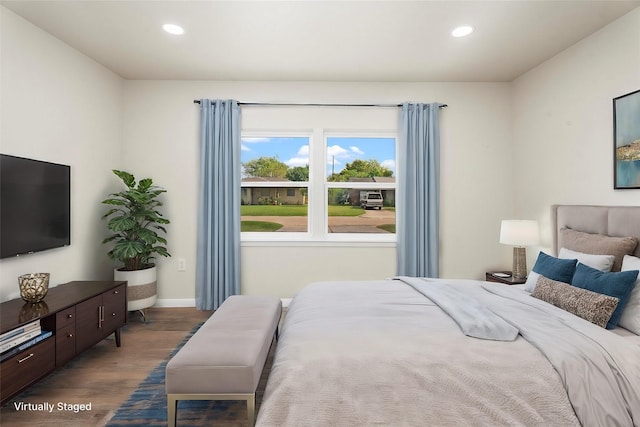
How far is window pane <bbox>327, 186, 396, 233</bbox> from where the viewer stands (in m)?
4.26

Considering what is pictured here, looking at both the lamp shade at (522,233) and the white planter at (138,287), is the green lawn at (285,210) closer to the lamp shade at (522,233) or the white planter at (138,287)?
the white planter at (138,287)

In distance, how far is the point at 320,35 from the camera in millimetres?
2908

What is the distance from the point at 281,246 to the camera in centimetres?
410

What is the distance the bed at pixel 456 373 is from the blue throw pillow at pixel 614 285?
28mm

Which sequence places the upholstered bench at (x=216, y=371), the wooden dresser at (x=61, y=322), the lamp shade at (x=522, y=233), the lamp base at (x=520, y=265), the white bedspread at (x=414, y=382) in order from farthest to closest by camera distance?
the lamp base at (x=520, y=265) → the lamp shade at (x=522, y=233) → the wooden dresser at (x=61, y=322) → the upholstered bench at (x=216, y=371) → the white bedspread at (x=414, y=382)

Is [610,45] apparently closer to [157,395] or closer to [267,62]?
[267,62]

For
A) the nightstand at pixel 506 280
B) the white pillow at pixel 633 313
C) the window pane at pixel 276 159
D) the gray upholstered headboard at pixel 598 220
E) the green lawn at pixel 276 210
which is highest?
the window pane at pixel 276 159

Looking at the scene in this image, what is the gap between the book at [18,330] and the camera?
6.39ft

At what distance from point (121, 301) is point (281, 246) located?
1.72 metres

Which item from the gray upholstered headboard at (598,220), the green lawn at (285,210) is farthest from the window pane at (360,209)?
the gray upholstered headboard at (598,220)

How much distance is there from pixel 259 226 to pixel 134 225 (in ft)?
4.50

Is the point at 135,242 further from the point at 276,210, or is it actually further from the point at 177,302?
the point at 276,210

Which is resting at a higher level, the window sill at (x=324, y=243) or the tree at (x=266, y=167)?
the tree at (x=266, y=167)

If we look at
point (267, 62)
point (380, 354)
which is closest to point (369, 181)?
point (267, 62)
